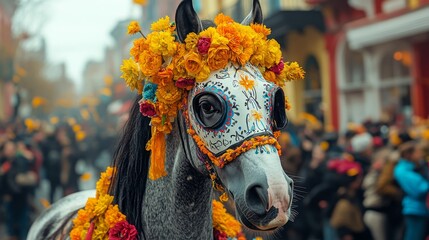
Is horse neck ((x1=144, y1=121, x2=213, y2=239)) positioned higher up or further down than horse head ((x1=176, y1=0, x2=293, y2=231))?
further down

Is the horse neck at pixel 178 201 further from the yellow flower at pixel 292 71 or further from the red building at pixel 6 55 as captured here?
the red building at pixel 6 55

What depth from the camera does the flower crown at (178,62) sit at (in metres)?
2.91

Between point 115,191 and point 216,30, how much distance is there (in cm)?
98

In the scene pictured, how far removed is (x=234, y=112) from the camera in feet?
9.09

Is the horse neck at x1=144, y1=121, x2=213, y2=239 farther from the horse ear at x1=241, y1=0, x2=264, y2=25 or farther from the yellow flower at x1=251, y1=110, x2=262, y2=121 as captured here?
the horse ear at x1=241, y1=0, x2=264, y2=25

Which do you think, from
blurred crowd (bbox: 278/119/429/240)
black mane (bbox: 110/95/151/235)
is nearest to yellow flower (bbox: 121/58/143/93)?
black mane (bbox: 110/95/151/235)

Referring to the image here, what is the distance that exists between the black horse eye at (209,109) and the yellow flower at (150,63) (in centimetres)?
29

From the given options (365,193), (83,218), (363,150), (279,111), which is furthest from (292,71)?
(363,150)

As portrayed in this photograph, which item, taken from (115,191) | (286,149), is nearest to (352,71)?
(286,149)

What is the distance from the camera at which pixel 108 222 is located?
3201 mm

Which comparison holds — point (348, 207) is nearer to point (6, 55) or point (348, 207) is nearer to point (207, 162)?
point (207, 162)

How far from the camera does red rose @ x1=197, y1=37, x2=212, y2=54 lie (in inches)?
114

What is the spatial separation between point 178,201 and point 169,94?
1.61 feet

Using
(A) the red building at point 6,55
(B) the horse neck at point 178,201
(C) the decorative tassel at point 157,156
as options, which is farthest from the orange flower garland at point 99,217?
(A) the red building at point 6,55
